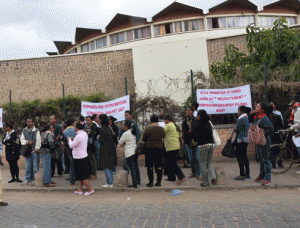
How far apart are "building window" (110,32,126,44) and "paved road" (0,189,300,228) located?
3595 centimetres

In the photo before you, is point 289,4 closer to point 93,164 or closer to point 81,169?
point 93,164

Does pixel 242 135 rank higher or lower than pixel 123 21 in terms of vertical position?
lower

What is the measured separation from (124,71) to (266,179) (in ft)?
60.5

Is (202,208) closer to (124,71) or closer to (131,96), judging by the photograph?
(131,96)

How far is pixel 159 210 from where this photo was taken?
6066mm

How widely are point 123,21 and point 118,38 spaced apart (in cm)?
222

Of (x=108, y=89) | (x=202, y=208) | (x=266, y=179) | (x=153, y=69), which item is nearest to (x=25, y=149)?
(x=202, y=208)

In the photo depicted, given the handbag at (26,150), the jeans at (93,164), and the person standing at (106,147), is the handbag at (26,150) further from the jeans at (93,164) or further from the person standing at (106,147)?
the person standing at (106,147)

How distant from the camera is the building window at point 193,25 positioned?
1564 inches

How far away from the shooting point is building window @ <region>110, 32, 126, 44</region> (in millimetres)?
42031

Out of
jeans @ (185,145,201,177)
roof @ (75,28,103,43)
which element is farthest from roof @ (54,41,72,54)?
jeans @ (185,145,201,177)

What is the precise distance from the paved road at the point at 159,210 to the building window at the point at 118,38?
1415 inches

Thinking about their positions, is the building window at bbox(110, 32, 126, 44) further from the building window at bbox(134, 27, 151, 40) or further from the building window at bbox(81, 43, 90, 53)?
the building window at bbox(81, 43, 90, 53)

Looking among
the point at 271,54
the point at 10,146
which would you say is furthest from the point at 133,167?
the point at 271,54
